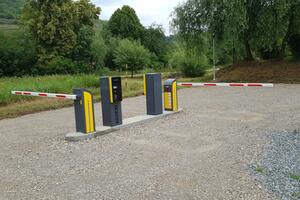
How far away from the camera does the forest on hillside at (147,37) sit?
16.9m

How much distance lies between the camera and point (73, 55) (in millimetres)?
36000

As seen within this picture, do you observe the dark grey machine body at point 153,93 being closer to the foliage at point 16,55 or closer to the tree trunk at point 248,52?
the tree trunk at point 248,52

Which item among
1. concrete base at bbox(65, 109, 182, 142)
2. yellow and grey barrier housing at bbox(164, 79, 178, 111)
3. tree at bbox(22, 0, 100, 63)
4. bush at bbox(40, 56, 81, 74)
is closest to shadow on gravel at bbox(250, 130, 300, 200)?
concrete base at bbox(65, 109, 182, 142)

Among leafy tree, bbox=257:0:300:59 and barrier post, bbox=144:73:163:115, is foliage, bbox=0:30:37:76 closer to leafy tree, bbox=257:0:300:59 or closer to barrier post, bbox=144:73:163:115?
leafy tree, bbox=257:0:300:59

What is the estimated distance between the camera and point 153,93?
8.34m

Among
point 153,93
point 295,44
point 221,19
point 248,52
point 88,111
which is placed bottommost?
point 88,111

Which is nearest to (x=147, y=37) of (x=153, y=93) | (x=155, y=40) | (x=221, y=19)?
(x=155, y=40)

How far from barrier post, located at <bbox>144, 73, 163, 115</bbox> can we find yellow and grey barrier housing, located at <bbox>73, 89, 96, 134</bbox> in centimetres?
229

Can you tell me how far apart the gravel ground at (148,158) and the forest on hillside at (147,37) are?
9.81 metres

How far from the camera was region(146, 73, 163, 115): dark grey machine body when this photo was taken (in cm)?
829

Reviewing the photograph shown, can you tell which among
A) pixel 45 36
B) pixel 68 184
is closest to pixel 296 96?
pixel 68 184

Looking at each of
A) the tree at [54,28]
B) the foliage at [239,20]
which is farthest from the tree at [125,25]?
the foliage at [239,20]

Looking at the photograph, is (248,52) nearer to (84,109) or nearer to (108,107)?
(108,107)

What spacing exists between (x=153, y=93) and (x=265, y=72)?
12243 millimetres
